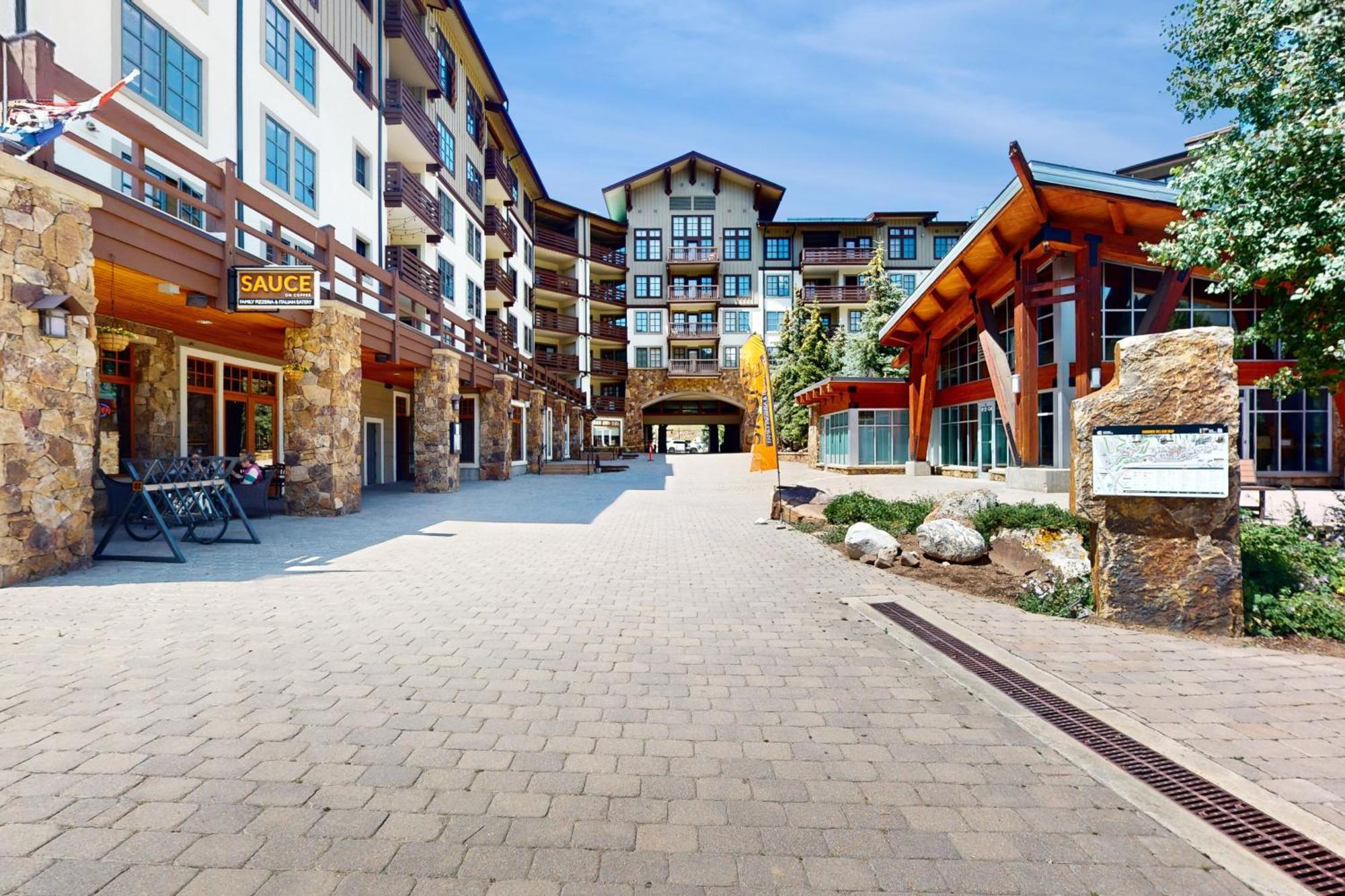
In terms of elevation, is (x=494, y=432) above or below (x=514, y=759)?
above

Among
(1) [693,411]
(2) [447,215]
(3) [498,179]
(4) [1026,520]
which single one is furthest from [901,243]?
(4) [1026,520]

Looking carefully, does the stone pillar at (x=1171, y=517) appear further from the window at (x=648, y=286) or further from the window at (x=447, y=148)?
the window at (x=648, y=286)

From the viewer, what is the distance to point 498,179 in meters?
31.2

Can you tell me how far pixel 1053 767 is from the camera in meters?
3.10

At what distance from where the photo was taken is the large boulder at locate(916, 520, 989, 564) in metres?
7.86

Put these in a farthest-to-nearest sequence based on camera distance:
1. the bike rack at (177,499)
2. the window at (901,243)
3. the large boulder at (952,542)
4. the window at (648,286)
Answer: the window at (648,286) < the window at (901,243) < the large boulder at (952,542) < the bike rack at (177,499)

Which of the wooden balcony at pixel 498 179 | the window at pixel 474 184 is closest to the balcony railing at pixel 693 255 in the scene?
the wooden balcony at pixel 498 179

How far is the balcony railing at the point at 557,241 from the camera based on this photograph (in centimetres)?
4538

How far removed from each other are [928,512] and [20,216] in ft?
36.5

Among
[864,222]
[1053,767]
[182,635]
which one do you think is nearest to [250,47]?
[182,635]

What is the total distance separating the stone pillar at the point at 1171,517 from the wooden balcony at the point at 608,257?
45.8 meters

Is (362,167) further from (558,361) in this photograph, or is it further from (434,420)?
(558,361)

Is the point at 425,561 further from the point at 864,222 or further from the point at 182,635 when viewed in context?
the point at 864,222

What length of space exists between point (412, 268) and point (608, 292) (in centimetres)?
2932
